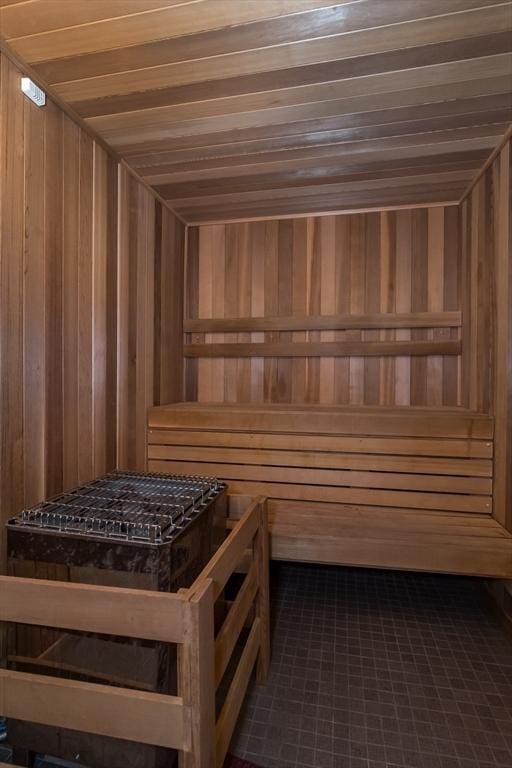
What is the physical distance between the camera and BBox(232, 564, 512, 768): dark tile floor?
112 centimetres

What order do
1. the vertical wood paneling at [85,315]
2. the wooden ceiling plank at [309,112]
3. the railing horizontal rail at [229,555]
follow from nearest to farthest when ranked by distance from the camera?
the railing horizontal rail at [229,555] < the wooden ceiling plank at [309,112] < the vertical wood paneling at [85,315]

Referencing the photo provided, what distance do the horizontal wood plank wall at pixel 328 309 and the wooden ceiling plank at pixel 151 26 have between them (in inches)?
58.3

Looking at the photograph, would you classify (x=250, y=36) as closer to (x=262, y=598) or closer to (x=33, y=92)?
(x=33, y=92)

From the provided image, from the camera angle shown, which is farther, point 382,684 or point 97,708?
point 382,684

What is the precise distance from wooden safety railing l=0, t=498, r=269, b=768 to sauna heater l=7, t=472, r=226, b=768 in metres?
0.13

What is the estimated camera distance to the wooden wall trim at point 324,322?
2.32 m

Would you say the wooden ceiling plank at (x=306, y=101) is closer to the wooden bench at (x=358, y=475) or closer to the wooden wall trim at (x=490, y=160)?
the wooden wall trim at (x=490, y=160)

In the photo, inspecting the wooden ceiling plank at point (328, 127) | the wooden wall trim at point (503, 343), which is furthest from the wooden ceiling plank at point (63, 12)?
the wooden wall trim at point (503, 343)

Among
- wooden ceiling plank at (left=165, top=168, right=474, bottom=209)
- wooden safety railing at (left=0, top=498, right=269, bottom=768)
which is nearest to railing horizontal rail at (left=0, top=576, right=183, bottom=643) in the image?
wooden safety railing at (left=0, top=498, right=269, bottom=768)

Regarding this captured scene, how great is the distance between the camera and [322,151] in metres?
1.71

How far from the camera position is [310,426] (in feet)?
6.04

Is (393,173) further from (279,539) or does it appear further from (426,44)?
(279,539)

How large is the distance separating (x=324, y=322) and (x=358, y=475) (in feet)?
3.51

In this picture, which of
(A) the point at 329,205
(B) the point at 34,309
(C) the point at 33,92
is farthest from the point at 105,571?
(A) the point at 329,205
